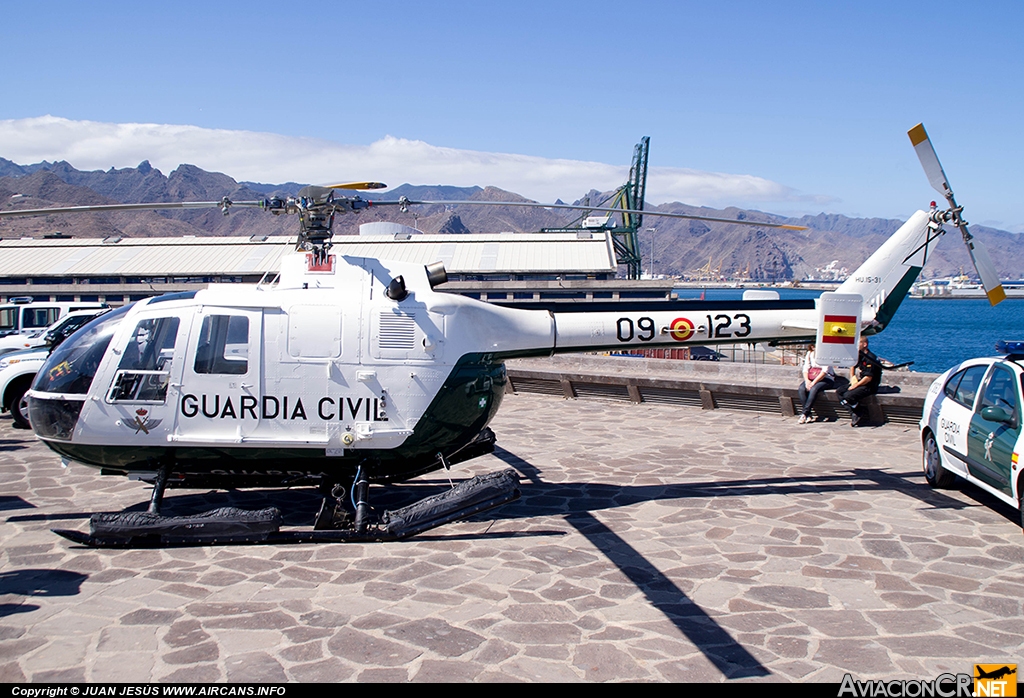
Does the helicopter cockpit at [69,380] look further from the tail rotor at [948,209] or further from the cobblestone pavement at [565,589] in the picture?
the tail rotor at [948,209]

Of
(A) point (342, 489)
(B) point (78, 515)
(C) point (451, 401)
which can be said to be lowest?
(B) point (78, 515)

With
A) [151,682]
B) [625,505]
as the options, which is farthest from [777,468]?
[151,682]

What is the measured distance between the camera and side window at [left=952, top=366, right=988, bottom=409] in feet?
27.9

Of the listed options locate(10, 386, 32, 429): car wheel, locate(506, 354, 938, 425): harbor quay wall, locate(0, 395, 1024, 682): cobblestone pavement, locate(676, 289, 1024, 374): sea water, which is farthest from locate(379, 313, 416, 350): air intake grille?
locate(676, 289, 1024, 374): sea water

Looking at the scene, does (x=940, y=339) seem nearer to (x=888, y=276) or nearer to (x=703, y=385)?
(x=703, y=385)

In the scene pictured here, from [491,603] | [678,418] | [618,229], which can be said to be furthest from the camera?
[618,229]

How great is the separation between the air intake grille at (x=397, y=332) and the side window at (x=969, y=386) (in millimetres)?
6400

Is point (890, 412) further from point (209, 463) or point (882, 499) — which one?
point (209, 463)

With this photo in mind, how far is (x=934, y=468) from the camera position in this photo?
913cm

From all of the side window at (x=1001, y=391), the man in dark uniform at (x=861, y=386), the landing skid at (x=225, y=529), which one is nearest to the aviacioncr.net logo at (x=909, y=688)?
the side window at (x=1001, y=391)

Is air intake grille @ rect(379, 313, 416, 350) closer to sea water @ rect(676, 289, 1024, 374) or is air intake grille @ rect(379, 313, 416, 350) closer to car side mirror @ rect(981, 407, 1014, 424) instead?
car side mirror @ rect(981, 407, 1014, 424)

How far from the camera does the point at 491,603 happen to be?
235 inches

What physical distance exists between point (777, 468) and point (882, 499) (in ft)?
5.35

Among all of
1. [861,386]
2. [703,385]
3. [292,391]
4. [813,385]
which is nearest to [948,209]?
[861,386]
